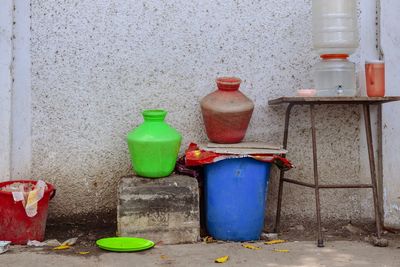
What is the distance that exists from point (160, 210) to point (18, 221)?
3.30 feet

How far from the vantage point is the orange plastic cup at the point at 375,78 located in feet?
12.9

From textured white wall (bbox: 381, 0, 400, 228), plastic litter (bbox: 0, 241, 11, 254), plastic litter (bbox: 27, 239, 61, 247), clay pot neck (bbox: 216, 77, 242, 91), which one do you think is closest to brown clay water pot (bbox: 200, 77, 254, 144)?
clay pot neck (bbox: 216, 77, 242, 91)

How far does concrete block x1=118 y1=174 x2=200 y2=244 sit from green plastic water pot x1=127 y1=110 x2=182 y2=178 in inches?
4.5

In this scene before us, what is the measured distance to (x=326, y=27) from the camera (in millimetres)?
4406

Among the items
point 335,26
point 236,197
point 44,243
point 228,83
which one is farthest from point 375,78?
point 44,243

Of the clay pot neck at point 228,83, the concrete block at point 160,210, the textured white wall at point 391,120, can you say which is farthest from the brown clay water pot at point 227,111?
the textured white wall at point 391,120

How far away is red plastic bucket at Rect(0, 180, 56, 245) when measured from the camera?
3709 mm

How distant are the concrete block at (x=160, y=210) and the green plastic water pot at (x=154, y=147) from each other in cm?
11

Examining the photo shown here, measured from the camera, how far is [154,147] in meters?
3.84

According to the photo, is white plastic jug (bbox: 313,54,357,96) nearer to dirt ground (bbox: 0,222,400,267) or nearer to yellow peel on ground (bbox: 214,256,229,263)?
dirt ground (bbox: 0,222,400,267)

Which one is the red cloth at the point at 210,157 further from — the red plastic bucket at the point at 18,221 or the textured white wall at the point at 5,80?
the textured white wall at the point at 5,80

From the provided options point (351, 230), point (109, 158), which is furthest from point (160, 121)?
point (351, 230)

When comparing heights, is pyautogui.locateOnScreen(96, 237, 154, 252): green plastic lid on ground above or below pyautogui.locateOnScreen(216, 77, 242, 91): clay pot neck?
below

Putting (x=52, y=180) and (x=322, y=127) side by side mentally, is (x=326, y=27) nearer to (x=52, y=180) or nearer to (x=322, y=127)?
(x=322, y=127)
